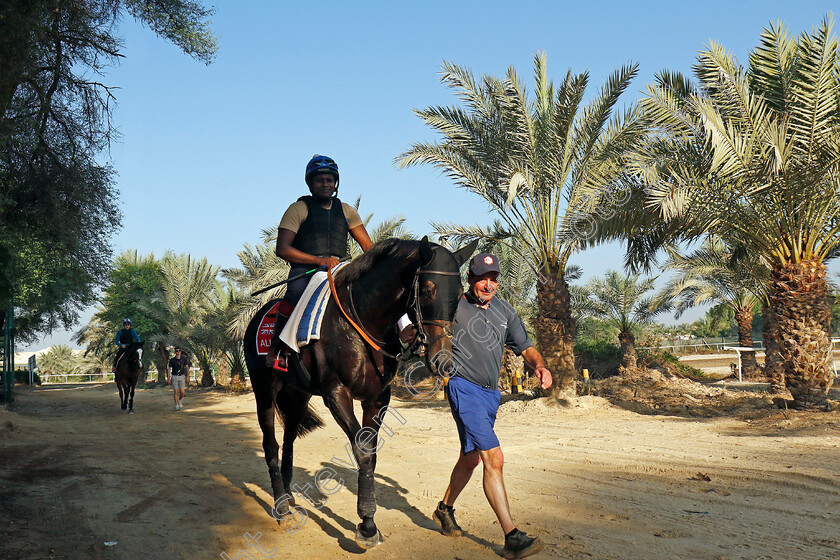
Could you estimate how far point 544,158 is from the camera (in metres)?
14.5

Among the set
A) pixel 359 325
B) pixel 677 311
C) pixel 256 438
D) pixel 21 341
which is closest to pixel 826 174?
pixel 359 325

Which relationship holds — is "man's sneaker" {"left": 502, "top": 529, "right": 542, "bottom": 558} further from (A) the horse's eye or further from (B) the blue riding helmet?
(B) the blue riding helmet

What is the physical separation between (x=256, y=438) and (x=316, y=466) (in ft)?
12.0

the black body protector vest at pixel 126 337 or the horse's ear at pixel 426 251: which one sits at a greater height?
the horse's ear at pixel 426 251

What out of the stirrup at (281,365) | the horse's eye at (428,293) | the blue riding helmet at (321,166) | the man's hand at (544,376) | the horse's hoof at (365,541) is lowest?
the horse's hoof at (365,541)

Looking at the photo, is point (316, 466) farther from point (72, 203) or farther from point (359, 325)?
point (72, 203)

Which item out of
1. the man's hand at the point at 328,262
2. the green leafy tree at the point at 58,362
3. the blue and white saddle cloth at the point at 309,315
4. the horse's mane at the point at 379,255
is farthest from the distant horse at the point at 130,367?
the green leafy tree at the point at 58,362

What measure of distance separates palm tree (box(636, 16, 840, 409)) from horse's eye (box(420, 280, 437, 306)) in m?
7.93

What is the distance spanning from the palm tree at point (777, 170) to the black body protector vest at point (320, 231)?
7165 mm

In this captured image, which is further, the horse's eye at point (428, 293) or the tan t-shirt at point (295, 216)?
the tan t-shirt at point (295, 216)

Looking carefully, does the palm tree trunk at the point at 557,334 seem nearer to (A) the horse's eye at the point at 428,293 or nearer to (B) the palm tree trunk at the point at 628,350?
(A) the horse's eye at the point at 428,293

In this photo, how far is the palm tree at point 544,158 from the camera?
13.9m

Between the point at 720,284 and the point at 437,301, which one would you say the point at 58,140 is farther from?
the point at 720,284

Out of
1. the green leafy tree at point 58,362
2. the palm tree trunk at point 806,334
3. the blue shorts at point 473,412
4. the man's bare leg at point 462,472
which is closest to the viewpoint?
the blue shorts at point 473,412
